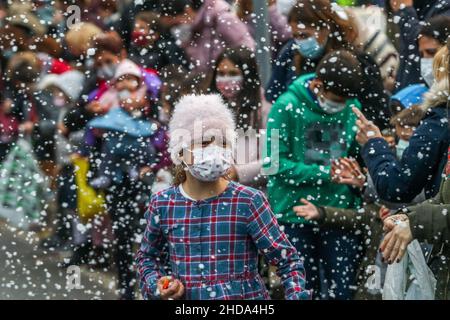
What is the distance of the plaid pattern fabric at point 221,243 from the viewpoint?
5.44 metres

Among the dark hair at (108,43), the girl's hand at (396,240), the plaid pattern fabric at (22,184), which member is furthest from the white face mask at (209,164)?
the plaid pattern fabric at (22,184)

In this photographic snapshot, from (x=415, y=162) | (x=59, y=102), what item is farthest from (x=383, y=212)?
(x=59, y=102)

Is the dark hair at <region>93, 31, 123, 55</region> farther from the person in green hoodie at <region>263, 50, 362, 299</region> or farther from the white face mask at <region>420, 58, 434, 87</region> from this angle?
the white face mask at <region>420, 58, 434, 87</region>

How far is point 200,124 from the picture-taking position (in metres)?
5.66

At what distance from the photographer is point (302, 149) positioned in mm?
7328

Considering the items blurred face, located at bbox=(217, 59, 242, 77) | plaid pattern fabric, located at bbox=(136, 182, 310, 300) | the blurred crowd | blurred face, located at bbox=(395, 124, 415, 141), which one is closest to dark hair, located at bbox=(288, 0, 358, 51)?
the blurred crowd

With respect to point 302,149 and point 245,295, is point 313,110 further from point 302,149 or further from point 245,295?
point 245,295

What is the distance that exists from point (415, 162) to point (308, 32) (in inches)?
74.3

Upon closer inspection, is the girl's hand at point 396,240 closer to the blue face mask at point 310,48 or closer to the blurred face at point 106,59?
the blue face mask at point 310,48

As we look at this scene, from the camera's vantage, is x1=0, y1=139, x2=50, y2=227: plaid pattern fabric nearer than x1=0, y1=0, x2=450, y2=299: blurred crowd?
No

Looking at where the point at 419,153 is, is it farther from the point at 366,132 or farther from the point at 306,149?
the point at 306,149

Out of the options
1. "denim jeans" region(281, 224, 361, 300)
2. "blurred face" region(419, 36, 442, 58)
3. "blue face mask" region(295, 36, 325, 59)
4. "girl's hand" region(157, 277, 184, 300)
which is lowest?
"girl's hand" region(157, 277, 184, 300)

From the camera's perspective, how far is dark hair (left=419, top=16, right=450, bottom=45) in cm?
746

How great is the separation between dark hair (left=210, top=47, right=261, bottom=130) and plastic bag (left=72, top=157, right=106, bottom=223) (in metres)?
1.12
